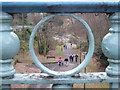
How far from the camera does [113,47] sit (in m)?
0.97

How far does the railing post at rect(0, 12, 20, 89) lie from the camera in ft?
3.07

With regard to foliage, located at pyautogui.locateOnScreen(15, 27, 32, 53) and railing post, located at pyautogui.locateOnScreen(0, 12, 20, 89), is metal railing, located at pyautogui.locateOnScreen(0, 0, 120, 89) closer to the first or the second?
railing post, located at pyautogui.locateOnScreen(0, 12, 20, 89)

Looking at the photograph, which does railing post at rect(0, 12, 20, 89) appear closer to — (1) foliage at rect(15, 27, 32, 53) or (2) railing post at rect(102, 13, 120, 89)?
(2) railing post at rect(102, 13, 120, 89)

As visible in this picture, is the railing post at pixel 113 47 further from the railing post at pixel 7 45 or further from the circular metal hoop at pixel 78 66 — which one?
the railing post at pixel 7 45

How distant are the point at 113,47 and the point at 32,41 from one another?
1.20ft

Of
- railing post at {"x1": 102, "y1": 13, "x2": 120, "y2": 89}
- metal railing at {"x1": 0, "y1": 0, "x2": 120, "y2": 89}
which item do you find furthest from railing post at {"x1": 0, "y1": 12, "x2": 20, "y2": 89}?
railing post at {"x1": 102, "y1": 13, "x2": 120, "y2": 89}

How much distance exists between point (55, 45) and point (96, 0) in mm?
13224

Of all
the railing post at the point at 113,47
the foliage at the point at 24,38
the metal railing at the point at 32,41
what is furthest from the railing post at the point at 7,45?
the foliage at the point at 24,38

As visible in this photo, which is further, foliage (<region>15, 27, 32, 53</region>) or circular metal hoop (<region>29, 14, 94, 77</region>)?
foliage (<region>15, 27, 32, 53</region>)

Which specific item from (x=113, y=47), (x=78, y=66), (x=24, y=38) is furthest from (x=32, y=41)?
(x=24, y=38)

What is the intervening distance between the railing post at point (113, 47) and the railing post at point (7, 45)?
40 cm

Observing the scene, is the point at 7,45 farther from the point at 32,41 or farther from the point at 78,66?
the point at 78,66

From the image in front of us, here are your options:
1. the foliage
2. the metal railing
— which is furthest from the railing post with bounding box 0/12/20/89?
the foliage

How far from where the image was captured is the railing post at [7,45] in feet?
3.07
